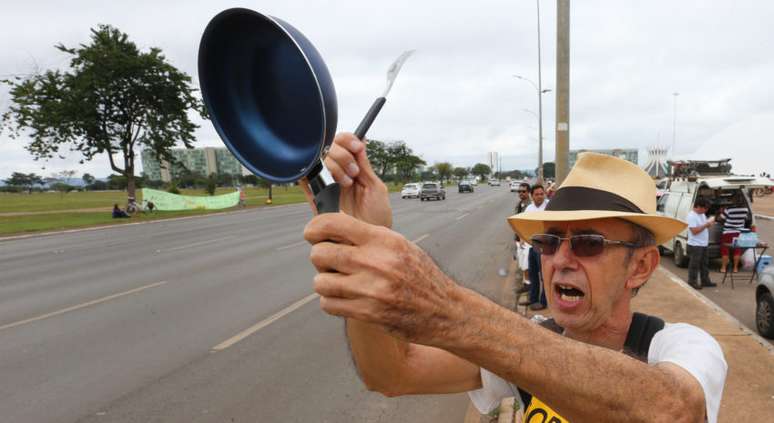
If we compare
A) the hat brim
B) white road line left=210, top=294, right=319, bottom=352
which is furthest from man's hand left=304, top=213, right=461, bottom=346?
white road line left=210, top=294, right=319, bottom=352

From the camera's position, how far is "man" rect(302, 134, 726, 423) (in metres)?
0.69

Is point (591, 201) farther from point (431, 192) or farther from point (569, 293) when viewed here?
point (431, 192)

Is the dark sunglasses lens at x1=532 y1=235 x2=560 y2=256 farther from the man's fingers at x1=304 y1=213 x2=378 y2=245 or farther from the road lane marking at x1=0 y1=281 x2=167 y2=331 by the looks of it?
the road lane marking at x1=0 y1=281 x2=167 y2=331

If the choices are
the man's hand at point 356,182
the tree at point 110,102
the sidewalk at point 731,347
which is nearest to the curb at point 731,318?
the sidewalk at point 731,347

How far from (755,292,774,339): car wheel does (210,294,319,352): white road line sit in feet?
19.0

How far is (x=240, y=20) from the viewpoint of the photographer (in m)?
0.94

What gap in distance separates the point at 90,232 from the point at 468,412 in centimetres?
2045

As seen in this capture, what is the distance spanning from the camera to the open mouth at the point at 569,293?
1.57m

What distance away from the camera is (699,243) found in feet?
24.4

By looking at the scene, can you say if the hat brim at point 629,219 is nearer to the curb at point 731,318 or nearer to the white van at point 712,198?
the curb at point 731,318

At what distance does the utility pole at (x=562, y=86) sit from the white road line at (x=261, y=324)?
4473 mm

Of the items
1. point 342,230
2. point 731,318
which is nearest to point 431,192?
point 731,318

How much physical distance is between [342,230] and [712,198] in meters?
11.5

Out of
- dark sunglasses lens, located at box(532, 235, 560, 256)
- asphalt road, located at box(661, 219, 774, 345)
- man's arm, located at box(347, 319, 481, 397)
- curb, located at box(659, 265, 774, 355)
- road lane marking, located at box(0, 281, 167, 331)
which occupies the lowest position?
asphalt road, located at box(661, 219, 774, 345)
